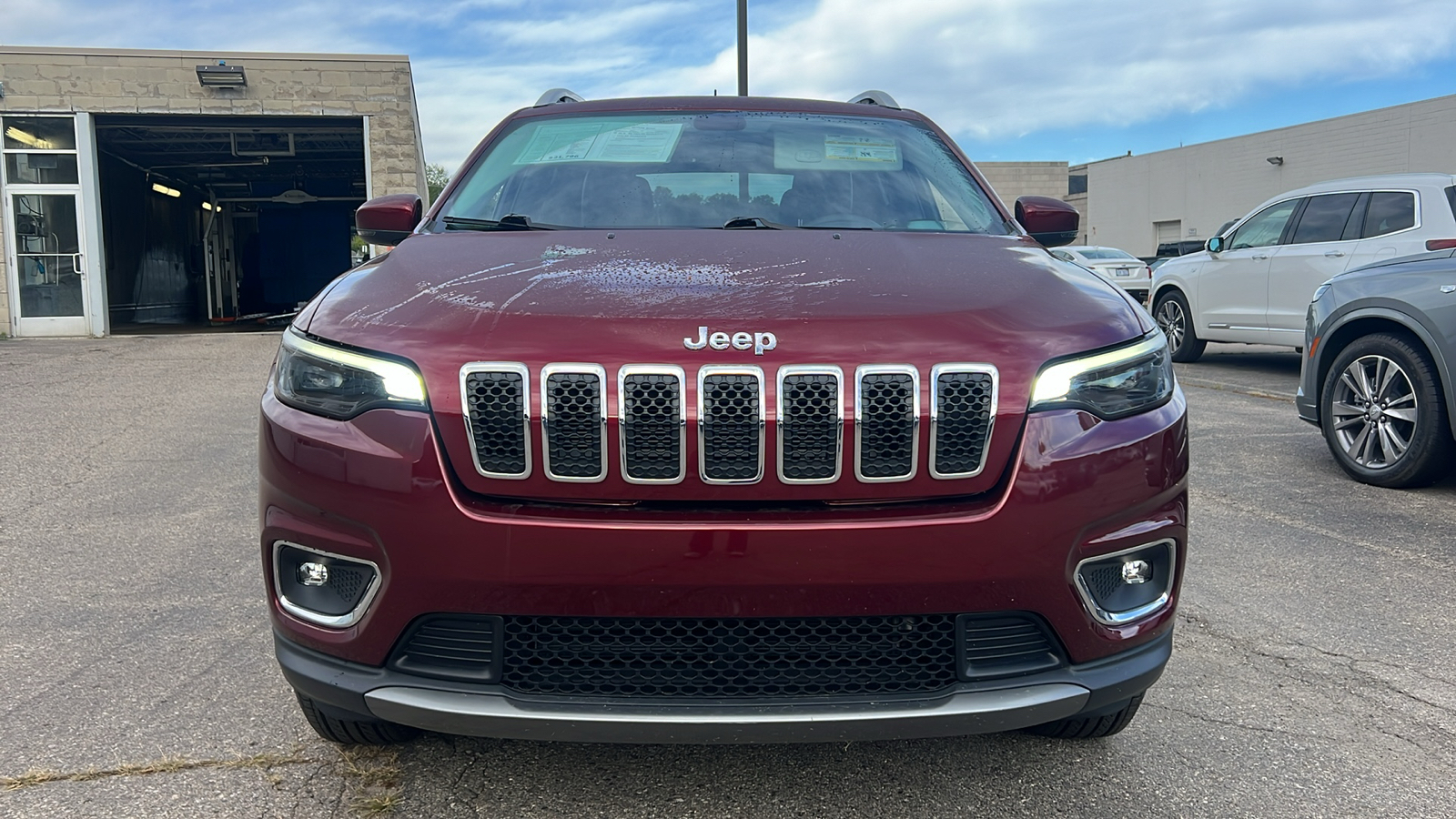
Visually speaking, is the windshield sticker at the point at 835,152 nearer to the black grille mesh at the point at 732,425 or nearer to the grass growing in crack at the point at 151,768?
the black grille mesh at the point at 732,425

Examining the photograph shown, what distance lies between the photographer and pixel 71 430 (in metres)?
7.34

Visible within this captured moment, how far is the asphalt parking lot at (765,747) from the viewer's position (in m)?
2.32

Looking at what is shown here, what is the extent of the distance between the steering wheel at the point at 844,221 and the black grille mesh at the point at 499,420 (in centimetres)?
136

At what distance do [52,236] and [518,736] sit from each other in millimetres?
18262

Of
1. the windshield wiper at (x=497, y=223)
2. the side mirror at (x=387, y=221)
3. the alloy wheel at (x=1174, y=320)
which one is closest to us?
the windshield wiper at (x=497, y=223)

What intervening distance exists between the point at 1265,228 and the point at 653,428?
32.0ft

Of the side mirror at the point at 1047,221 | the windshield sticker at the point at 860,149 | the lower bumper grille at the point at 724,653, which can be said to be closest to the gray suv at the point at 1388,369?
the side mirror at the point at 1047,221

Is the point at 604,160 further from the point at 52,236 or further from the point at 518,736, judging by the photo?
the point at 52,236

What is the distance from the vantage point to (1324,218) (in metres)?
9.33

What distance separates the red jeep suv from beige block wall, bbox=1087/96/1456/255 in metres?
29.6

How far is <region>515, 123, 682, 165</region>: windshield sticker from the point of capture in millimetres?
3332

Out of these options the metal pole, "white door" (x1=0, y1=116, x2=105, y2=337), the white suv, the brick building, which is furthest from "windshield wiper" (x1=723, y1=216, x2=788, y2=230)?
"white door" (x1=0, y1=116, x2=105, y2=337)

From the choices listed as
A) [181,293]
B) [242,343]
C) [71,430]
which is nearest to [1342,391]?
[71,430]

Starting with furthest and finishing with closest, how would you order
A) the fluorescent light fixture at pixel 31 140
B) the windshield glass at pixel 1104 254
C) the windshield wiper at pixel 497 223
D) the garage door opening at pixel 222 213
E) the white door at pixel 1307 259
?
the garage door opening at pixel 222 213 < the windshield glass at pixel 1104 254 < the fluorescent light fixture at pixel 31 140 < the white door at pixel 1307 259 < the windshield wiper at pixel 497 223
